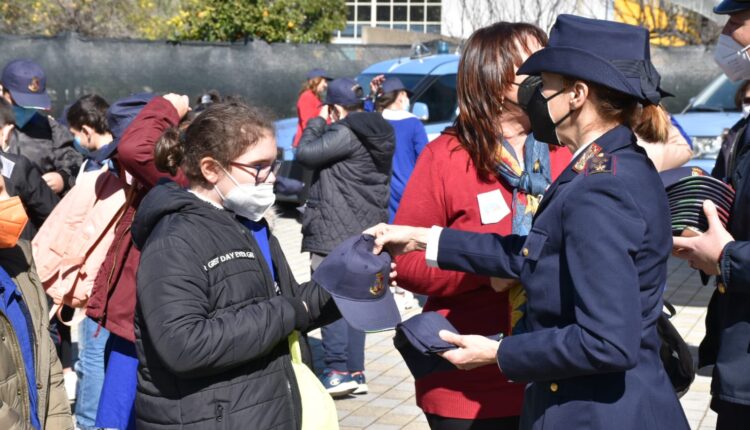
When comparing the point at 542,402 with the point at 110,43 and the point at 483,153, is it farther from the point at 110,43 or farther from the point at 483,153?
the point at 110,43

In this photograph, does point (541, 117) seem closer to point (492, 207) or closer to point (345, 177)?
point (492, 207)

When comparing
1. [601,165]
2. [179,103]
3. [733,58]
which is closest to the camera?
[601,165]

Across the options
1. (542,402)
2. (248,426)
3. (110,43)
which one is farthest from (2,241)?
(110,43)

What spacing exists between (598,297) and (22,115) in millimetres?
6215

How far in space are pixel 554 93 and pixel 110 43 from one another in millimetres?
15537

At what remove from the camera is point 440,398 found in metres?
3.55

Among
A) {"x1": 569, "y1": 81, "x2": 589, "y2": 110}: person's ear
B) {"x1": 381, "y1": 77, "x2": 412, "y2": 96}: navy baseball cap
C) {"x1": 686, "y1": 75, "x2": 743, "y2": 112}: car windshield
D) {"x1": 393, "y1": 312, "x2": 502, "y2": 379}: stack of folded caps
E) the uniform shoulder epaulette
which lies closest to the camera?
the uniform shoulder epaulette

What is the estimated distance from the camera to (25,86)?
786 cm

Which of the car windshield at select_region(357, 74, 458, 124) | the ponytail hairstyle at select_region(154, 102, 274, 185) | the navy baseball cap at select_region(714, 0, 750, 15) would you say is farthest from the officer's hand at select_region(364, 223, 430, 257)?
the car windshield at select_region(357, 74, 458, 124)

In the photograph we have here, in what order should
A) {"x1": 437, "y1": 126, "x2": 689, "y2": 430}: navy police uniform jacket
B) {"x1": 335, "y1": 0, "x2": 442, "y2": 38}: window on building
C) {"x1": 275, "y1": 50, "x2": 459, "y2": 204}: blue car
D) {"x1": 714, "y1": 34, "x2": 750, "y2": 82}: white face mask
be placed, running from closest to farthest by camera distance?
{"x1": 437, "y1": 126, "x2": 689, "y2": 430}: navy police uniform jacket
{"x1": 714, "y1": 34, "x2": 750, "y2": 82}: white face mask
{"x1": 275, "y1": 50, "x2": 459, "y2": 204}: blue car
{"x1": 335, "y1": 0, "x2": 442, "y2": 38}: window on building

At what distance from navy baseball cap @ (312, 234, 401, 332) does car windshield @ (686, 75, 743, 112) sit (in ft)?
36.5

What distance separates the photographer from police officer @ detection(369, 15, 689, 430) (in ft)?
8.51

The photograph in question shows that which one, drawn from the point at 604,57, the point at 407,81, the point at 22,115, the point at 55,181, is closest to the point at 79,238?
the point at 55,181

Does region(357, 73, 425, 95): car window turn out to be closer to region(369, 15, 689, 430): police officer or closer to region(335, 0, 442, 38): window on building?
region(369, 15, 689, 430): police officer
